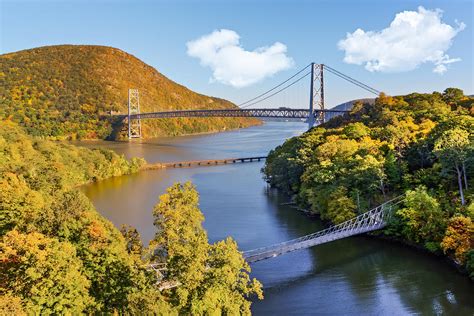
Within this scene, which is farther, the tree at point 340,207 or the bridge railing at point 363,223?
the tree at point 340,207

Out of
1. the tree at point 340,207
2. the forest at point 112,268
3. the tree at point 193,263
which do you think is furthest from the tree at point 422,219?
the tree at point 193,263

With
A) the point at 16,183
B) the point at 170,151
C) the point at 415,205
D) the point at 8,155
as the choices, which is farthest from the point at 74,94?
the point at 415,205

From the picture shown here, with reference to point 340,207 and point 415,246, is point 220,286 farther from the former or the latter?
point 340,207

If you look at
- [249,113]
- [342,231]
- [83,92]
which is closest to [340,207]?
[342,231]

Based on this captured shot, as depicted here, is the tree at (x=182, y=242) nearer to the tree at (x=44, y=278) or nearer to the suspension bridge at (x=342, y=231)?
the tree at (x=44, y=278)

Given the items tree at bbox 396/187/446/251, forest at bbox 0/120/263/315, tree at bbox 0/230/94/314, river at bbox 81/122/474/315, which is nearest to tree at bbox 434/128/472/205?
tree at bbox 396/187/446/251

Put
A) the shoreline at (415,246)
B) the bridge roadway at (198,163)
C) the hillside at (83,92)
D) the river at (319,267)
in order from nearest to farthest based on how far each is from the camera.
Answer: the river at (319,267) < the shoreline at (415,246) < the bridge roadway at (198,163) < the hillside at (83,92)
